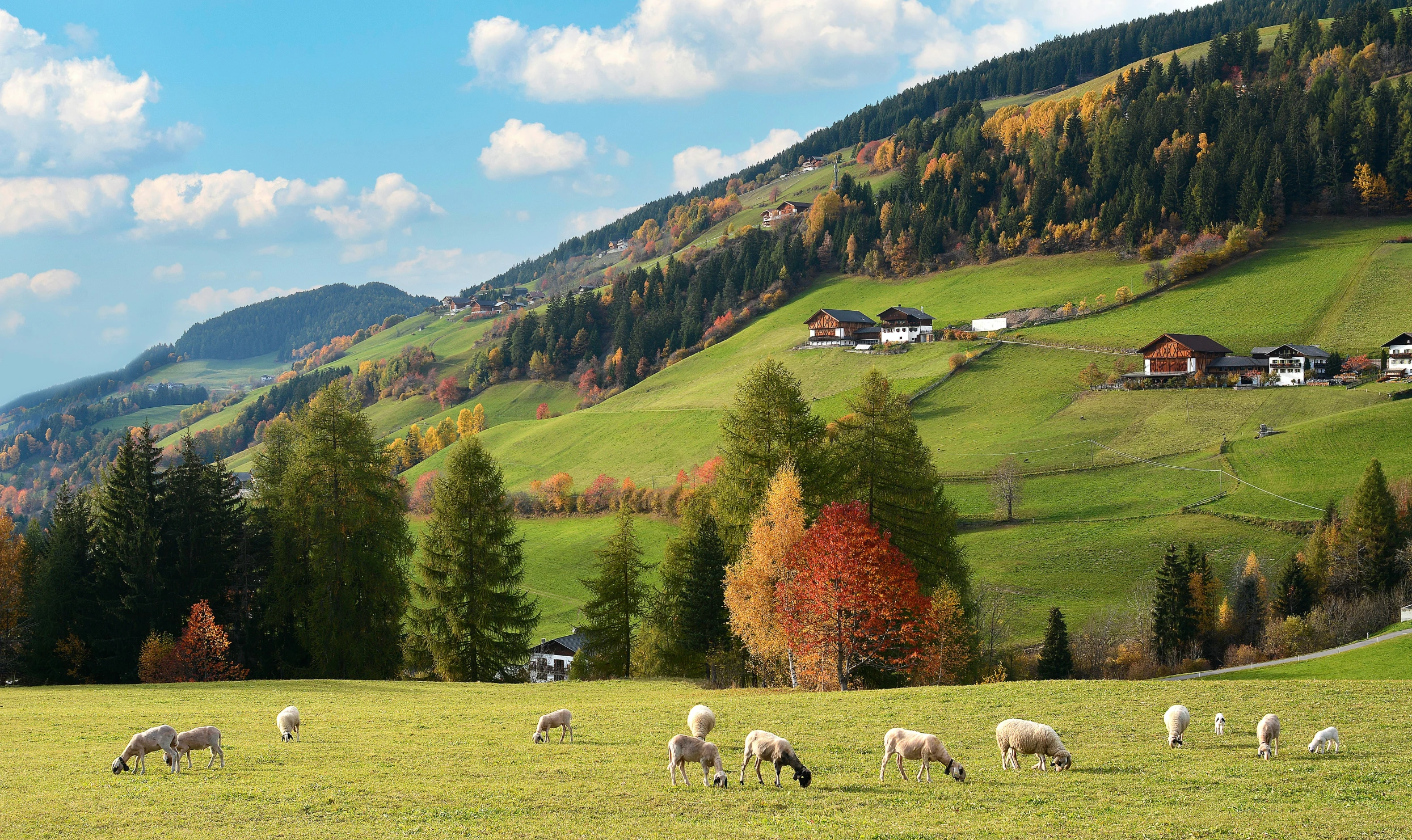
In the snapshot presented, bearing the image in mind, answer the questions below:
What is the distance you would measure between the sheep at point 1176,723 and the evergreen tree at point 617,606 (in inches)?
1580

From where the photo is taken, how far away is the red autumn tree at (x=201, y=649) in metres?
45.7

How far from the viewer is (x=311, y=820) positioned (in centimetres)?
1648

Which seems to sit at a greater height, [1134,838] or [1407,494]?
[1134,838]

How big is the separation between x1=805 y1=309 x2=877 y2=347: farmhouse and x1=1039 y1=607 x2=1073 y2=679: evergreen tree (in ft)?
318

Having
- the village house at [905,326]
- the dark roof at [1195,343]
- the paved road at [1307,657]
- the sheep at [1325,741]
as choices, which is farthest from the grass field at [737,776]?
the village house at [905,326]

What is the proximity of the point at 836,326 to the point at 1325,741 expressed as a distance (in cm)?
14183

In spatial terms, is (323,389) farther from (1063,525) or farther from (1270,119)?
(1270,119)

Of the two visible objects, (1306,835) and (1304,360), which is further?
(1304,360)

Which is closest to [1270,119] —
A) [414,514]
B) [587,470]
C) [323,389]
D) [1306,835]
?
[587,470]

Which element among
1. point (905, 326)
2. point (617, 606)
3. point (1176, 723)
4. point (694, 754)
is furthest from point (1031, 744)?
point (905, 326)

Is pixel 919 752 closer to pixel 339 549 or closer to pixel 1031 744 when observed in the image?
pixel 1031 744

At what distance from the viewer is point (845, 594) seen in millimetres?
37406

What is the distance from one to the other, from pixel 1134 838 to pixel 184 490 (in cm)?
5101

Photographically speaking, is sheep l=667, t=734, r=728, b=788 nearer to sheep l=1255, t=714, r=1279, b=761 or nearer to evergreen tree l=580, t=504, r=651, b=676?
sheep l=1255, t=714, r=1279, b=761
